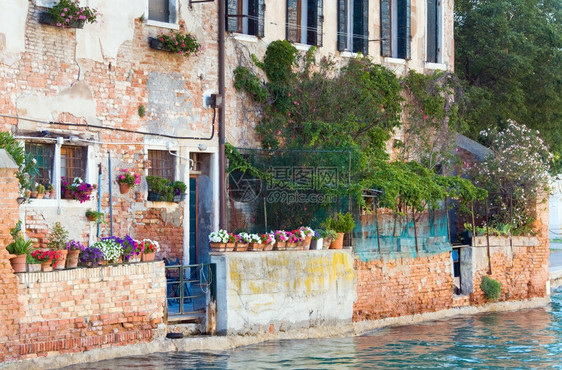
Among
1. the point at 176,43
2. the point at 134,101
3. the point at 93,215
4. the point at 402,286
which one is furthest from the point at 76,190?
the point at 402,286

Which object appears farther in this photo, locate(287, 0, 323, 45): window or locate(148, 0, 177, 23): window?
locate(287, 0, 323, 45): window

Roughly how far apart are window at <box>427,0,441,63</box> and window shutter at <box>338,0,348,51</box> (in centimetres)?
298

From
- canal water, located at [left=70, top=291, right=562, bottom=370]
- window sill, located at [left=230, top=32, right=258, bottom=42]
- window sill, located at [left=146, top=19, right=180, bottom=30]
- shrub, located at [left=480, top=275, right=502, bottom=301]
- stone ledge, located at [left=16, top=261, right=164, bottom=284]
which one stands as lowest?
canal water, located at [left=70, top=291, right=562, bottom=370]

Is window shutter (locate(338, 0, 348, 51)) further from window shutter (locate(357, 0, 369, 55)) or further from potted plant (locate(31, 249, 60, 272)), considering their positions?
potted plant (locate(31, 249, 60, 272))

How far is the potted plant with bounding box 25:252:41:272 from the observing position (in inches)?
500

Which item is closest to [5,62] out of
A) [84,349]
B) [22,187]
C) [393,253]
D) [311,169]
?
[22,187]

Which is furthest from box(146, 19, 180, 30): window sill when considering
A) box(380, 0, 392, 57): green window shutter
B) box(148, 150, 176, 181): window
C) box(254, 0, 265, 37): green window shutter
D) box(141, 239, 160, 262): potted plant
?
box(380, 0, 392, 57): green window shutter

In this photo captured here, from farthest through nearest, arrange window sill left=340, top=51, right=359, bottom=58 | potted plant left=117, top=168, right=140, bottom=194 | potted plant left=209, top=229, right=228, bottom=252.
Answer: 1. window sill left=340, top=51, right=359, bottom=58
2. potted plant left=117, top=168, right=140, bottom=194
3. potted plant left=209, top=229, right=228, bottom=252

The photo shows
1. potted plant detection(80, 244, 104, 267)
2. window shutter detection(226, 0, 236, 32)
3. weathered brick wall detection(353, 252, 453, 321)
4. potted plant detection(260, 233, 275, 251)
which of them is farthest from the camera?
window shutter detection(226, 0, 236, 32)

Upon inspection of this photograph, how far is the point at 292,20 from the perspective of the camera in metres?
20.2

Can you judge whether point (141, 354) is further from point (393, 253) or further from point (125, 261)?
point (393, 253)

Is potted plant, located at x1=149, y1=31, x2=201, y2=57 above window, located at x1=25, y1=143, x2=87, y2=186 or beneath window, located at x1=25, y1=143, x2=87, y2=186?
above

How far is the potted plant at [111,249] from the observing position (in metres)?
13.6

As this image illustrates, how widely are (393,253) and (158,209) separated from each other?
4627 millimetres
